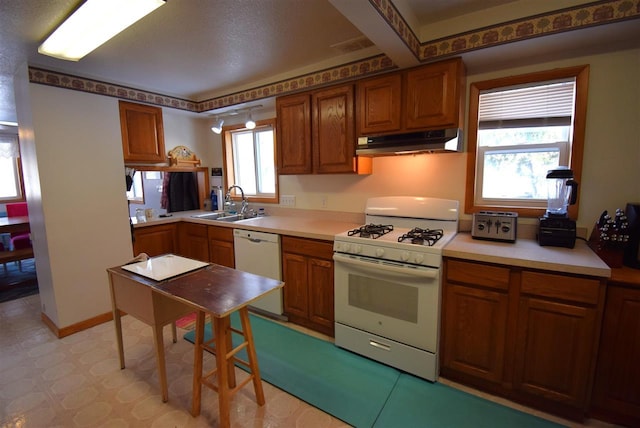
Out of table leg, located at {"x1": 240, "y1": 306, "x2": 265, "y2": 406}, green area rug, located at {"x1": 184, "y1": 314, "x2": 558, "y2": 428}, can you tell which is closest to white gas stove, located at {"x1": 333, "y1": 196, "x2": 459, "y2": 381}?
green area rug, located at {"x1": 184, "y1": 314, "x2": 558, "y2": 428}

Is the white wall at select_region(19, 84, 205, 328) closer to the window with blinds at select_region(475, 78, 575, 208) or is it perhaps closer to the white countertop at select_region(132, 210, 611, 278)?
the white countertop at select_region(132, 210, 611, 278)

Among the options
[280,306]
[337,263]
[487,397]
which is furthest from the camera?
[280,306]

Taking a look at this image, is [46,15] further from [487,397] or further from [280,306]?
[487,397]

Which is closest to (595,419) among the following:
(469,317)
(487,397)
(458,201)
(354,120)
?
(487,397)

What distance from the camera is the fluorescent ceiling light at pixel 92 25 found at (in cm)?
164

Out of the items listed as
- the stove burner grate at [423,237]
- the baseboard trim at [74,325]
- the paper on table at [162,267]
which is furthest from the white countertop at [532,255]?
the baseboard trim at [74,325]

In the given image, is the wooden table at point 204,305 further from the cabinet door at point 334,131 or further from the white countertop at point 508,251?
the cabinet door at point 334,131

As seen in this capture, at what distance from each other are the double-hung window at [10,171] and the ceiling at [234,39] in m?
3.48

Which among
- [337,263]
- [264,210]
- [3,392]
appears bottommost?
[3,392]

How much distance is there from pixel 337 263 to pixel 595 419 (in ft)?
5.77

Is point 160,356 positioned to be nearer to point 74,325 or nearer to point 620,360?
point 74,325

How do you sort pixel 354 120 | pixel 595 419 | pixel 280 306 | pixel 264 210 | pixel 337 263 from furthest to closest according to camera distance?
pixel 264 210
pixel 280 306
pixel 354 120
pixel 337 263
pixel 595 419

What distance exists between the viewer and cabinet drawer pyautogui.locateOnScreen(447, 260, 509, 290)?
177 cm

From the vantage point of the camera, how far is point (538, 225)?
6.98 ft
